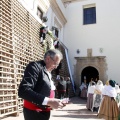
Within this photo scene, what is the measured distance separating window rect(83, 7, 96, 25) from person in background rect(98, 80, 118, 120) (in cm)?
1154

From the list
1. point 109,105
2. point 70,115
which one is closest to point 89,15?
point 70,115

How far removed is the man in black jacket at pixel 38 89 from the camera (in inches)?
66.0

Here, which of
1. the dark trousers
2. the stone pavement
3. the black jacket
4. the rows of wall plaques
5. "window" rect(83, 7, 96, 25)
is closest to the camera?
the black jacket

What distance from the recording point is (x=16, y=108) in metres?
5.70

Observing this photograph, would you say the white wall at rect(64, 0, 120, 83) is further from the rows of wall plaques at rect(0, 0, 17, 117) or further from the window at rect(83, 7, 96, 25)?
the rows of wall plaques at rect(0, 0, 17, 117)

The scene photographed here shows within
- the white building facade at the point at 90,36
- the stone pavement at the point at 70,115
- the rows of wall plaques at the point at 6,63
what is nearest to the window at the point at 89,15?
the white building facade at the point at 90,36

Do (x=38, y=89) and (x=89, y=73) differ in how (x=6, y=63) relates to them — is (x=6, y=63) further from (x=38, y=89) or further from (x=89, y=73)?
(x=89, y=73)

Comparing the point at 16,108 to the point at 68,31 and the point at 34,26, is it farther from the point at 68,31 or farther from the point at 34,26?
the point at 68,31

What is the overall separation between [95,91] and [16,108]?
3595 mm

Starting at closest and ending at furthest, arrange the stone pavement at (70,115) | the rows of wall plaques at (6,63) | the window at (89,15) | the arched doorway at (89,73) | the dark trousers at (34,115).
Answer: the dark trousers at (34,115) < the rows of wall plaques at (6,63) < the stone pavement at (70,115) < the arched doorway at (89,73) < the window at (89,15)

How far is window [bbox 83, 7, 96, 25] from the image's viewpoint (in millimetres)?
16547

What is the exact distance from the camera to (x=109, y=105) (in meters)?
5.68

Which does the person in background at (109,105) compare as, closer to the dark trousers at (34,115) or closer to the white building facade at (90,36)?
the dark trousers at (34,115)

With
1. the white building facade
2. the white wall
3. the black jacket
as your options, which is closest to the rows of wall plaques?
the black jacket
